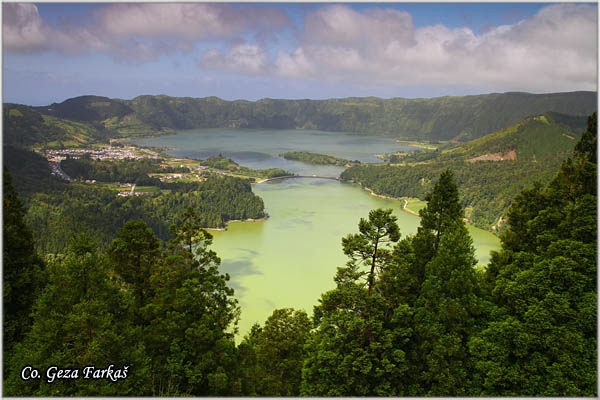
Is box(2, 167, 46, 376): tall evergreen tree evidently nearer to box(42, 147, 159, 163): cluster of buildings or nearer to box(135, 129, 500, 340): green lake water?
box(135, 129, 500, 340): green lake water

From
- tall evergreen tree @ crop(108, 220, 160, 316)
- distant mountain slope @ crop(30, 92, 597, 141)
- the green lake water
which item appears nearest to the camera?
tall evergreen tree @ crop(108, 220, 160, 316)

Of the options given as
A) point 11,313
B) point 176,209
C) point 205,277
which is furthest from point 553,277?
point 176,209

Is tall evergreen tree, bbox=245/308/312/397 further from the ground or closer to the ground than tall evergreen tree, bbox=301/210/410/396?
closer to the ground

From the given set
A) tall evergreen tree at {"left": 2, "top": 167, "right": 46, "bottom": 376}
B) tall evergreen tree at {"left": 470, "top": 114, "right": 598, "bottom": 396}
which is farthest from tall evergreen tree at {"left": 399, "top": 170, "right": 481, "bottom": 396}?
tall evergreen tree at {"left": 2, "top": 167, "right": 46, "bottom": 376}

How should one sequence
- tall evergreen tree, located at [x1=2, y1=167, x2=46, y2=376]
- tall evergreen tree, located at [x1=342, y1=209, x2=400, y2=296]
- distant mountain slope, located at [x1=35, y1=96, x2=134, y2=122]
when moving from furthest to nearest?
distant mountain slope, located at [x1=35, y1=96, x2=134, y2=122]
tall evergreen tree, located at [x1=2, y1=167, x2=46, y2=376]
tall evergreen tree, located at [x1=342, y1=209, x2=400, y2=296]

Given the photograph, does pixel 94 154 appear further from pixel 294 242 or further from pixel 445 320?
pixel 445 320

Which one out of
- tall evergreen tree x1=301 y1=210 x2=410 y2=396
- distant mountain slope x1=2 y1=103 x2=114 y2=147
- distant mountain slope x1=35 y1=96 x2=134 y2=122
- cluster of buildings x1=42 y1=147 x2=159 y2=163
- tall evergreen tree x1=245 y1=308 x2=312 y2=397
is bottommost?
tall evergreen tree x1=245 y1=308 x2=312 y2=397

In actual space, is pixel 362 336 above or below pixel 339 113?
below

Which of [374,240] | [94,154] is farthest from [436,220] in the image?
[94,154]
